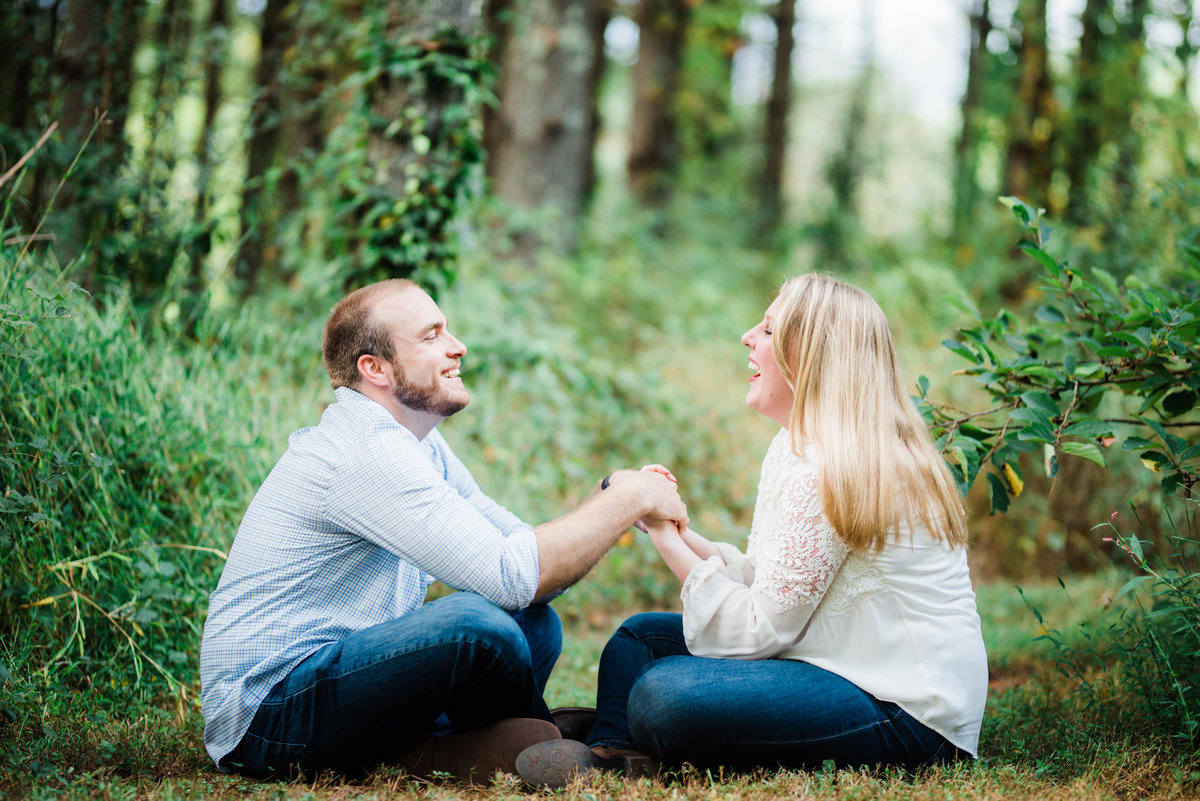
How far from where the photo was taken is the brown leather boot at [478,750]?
2.57m

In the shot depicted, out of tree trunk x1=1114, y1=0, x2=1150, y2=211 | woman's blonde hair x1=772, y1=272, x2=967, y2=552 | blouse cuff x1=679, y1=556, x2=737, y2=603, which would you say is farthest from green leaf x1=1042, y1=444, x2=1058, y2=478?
tree trunk x1=1114, y1=0, x2=1150, y2=211

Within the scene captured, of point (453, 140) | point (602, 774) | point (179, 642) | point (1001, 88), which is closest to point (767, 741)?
point (602, 774)

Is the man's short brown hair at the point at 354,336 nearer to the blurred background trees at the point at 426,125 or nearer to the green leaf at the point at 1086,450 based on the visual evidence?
the blurred background trees at the point at 426,125

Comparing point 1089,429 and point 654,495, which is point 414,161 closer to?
point 654,495

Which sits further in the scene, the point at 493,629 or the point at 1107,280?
the point at 1107,280

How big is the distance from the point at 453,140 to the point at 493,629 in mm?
3659

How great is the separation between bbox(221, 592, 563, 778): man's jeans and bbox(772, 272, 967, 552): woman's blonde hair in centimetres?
91

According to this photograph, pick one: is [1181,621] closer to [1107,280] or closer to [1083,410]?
[1083,410]

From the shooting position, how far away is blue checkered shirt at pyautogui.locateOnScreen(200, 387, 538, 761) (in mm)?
2453

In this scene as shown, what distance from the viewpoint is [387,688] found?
2.44 m

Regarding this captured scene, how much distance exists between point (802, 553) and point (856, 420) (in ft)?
1.23

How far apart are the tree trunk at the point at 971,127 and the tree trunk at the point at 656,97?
3.94 metres

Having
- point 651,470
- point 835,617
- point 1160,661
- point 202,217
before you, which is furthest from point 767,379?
point 202,217

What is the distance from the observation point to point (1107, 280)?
328 centimetres
